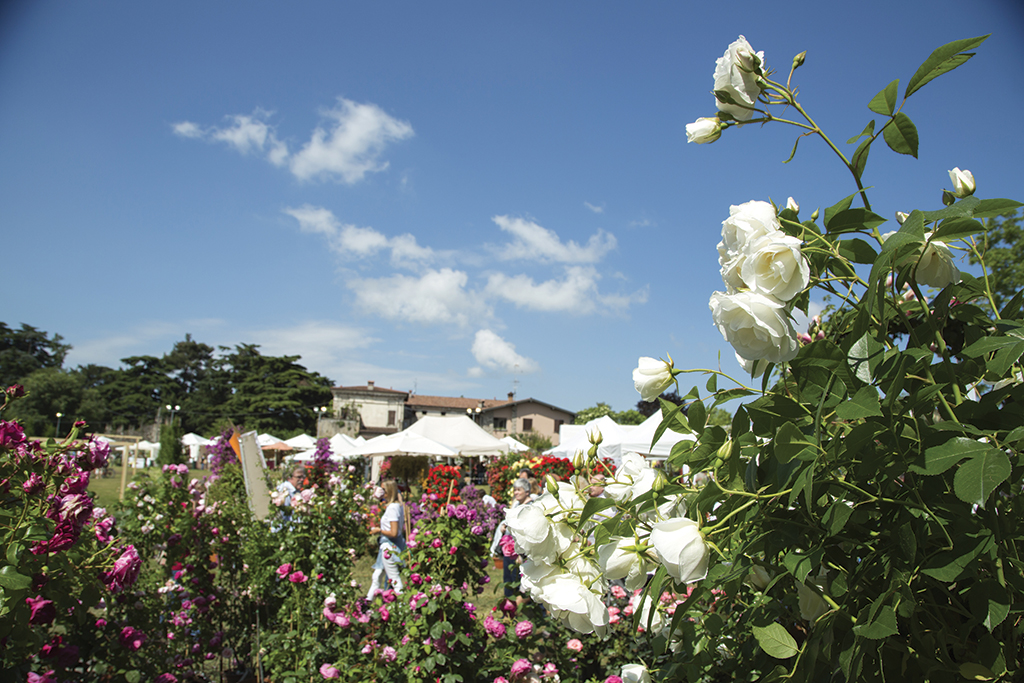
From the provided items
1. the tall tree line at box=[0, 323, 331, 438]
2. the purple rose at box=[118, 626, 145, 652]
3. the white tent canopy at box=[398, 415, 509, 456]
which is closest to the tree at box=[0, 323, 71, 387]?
the tall tree line at box=[0, 323, 331, 438]

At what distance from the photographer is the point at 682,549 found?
637 millimetres

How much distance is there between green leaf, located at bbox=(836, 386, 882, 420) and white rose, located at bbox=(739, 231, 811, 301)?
13 cm

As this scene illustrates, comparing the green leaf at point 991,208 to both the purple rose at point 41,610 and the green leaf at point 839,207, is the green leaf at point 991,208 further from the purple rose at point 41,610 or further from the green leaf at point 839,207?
the purple rose at point 41,610

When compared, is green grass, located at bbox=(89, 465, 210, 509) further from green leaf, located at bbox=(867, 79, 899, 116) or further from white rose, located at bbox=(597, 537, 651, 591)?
green leaf, located at bbox=(867, 79, 899, 116)

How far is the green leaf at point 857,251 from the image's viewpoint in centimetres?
66

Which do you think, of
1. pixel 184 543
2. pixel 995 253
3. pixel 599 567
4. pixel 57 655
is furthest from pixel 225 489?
pixel 995 253

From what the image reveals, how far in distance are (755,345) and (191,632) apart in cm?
438

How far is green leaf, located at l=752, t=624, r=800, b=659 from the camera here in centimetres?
67

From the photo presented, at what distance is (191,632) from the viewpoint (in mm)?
3693

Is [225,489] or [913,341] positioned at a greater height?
[913,341]

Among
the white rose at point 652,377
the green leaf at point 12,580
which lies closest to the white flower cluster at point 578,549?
the white rose at point 652,377

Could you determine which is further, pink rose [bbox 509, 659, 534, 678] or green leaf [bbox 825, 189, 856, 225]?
pink rose [bbox 509, 659, 534, 678]

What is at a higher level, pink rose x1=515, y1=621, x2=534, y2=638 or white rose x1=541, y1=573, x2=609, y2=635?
white rose x1=541, y1=573, x2=609, y2=635

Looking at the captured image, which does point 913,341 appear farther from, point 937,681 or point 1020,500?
point 937,681
